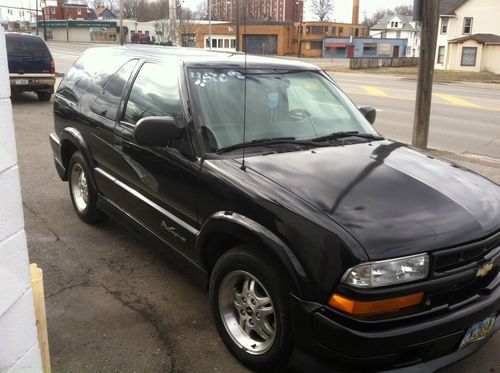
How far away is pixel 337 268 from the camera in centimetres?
234

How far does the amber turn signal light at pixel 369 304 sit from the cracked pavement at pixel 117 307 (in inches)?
37.1

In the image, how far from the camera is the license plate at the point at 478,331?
102 inches

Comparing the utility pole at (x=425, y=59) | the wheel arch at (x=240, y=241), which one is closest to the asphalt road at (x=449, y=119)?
the utility pole at (x=425, y=59)

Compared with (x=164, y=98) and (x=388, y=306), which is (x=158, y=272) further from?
(x=388, y=306)

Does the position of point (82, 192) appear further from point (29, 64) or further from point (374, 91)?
point (374, 91)

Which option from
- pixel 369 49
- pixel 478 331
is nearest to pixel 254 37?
pixel 478 331

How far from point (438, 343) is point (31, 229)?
13.4ft

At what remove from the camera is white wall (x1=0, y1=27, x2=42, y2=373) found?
1629mm

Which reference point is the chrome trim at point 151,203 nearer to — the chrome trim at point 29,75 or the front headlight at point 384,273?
the front headlight at point 384,273

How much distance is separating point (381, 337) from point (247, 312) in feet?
2.92

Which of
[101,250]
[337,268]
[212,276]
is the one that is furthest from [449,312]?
[101,250]

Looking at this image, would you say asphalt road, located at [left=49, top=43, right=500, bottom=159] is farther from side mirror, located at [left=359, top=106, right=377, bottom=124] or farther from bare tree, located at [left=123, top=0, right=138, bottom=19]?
bare tree, located at [left=123, top=0, right=138, bottom=19]

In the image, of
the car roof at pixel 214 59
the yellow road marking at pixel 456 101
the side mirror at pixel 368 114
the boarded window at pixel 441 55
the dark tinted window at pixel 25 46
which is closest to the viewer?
the car roof at pixel 214 59

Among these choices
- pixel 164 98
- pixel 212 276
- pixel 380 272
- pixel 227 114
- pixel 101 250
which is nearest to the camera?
pixel 380 272
